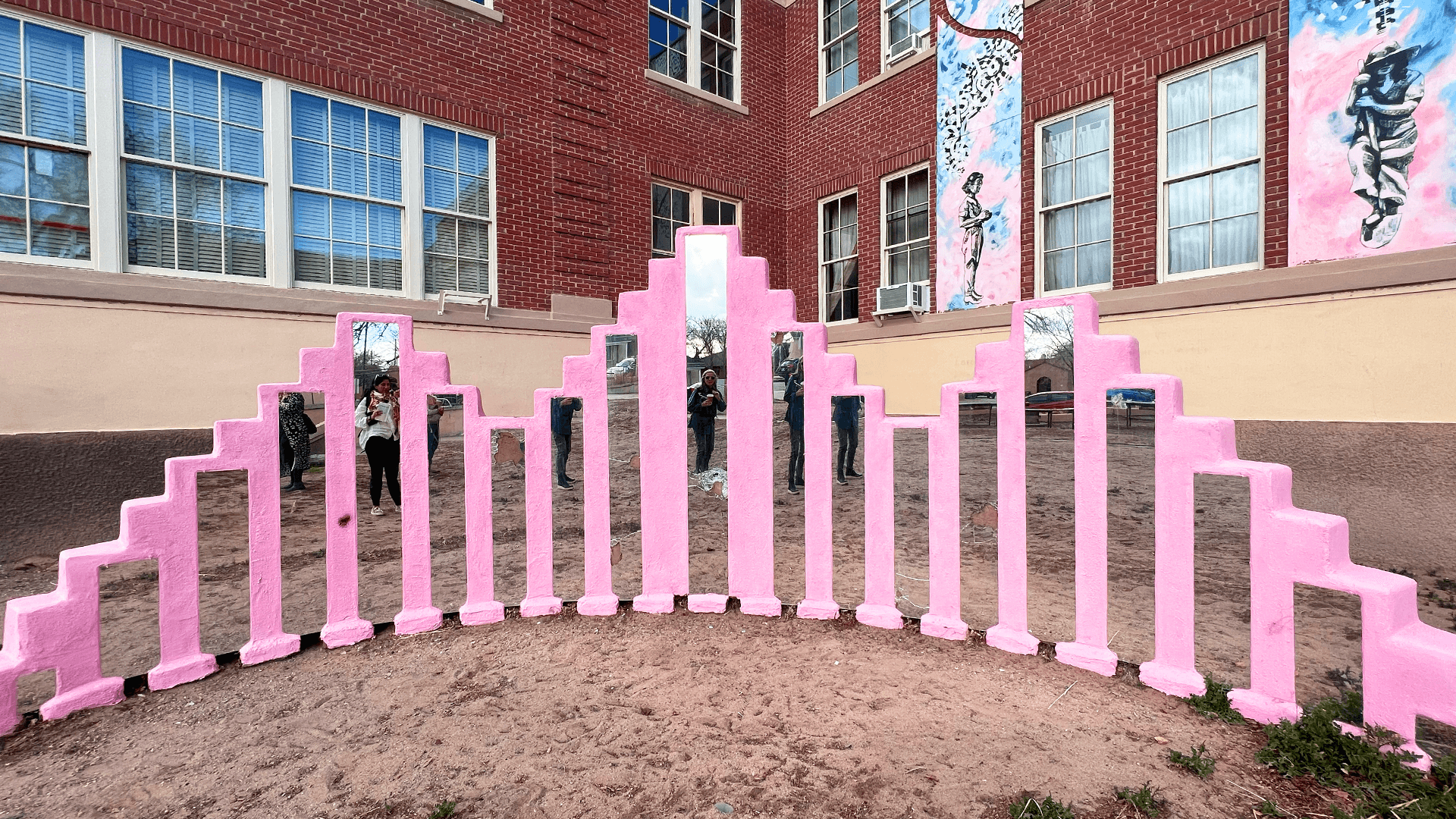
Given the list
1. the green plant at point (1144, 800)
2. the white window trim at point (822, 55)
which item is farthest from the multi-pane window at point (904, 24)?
the green plant at point (1144, 800)

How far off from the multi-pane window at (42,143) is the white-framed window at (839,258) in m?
9.45

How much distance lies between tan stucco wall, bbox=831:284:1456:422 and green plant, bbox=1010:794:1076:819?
5372 millimetres

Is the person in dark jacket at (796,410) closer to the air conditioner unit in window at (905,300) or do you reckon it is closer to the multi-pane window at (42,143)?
the air conditioner unit in window at (905,300)

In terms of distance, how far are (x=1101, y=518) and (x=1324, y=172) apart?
5.65 m

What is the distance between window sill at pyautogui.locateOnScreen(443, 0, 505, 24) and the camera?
790 centimetres

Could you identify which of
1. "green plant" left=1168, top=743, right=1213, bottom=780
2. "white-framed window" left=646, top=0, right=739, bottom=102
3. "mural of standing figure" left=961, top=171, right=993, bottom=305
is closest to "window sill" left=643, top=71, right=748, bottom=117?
"white-framed window" left=646, top=0, right=739, bottom=102

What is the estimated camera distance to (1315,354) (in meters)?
5.61

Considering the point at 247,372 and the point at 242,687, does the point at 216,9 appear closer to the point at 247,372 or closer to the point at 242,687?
the point at 247,372

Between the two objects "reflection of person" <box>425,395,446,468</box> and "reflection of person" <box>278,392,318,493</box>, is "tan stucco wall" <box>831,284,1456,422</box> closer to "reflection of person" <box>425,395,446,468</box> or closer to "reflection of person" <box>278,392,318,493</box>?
"reflection of person" <box>425,395,446,468</box>

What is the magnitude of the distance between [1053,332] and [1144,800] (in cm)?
191

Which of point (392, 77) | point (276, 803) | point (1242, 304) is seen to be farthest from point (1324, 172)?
point (392, 77)

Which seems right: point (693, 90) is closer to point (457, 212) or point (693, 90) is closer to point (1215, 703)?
point (457, 212)

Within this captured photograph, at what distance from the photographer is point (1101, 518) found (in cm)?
273

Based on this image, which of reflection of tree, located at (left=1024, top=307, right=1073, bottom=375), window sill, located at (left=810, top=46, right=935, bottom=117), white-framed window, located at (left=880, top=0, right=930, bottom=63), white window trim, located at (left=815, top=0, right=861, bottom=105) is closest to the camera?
reflection of tree, located at (left=1024, top=307, right=1073, bottom=375)
